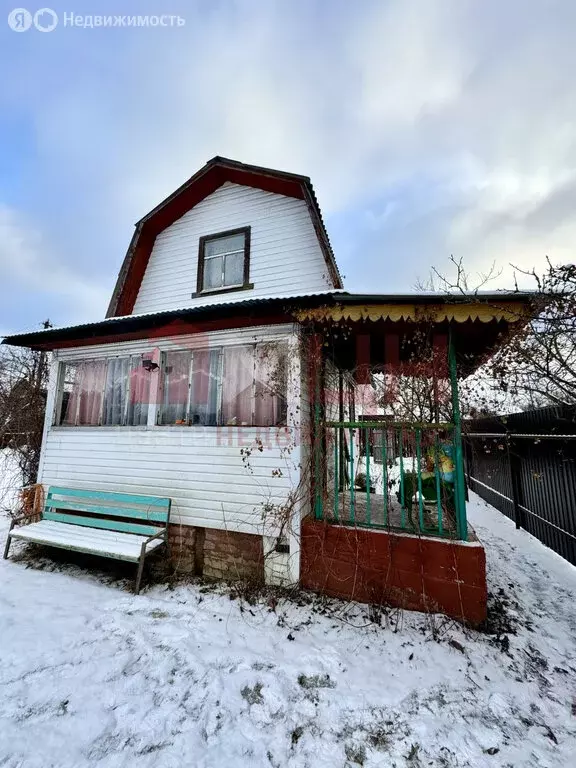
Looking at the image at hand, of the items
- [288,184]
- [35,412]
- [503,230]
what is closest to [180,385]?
[35,412]

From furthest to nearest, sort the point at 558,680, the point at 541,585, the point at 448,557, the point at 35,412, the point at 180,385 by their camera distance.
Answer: the point at 35,412 → the point at 180,385 → the point at 541,585 → the point at 448,557 → the point at 558,680

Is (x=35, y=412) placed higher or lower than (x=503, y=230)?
lower

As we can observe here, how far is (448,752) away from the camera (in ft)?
7.16

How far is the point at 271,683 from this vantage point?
275 cm

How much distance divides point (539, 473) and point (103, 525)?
8072mm

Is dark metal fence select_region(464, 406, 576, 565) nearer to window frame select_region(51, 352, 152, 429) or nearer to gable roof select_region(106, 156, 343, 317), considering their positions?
gable roof select_region(106, 156, 343, 317)

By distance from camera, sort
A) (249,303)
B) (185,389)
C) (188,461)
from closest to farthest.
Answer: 1. (249,303)
2. (188,461)
3. (185,389)

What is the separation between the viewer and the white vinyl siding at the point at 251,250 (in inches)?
254

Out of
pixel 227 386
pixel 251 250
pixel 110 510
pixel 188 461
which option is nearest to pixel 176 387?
pixel 227 386

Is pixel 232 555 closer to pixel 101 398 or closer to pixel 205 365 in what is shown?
pixel 205 365

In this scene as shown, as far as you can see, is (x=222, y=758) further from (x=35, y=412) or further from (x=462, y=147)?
(x=462, y=147)

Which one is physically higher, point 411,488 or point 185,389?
point 185,389

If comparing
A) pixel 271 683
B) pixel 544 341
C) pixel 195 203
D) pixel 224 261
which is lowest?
pixel 271 683

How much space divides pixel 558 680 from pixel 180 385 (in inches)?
227
